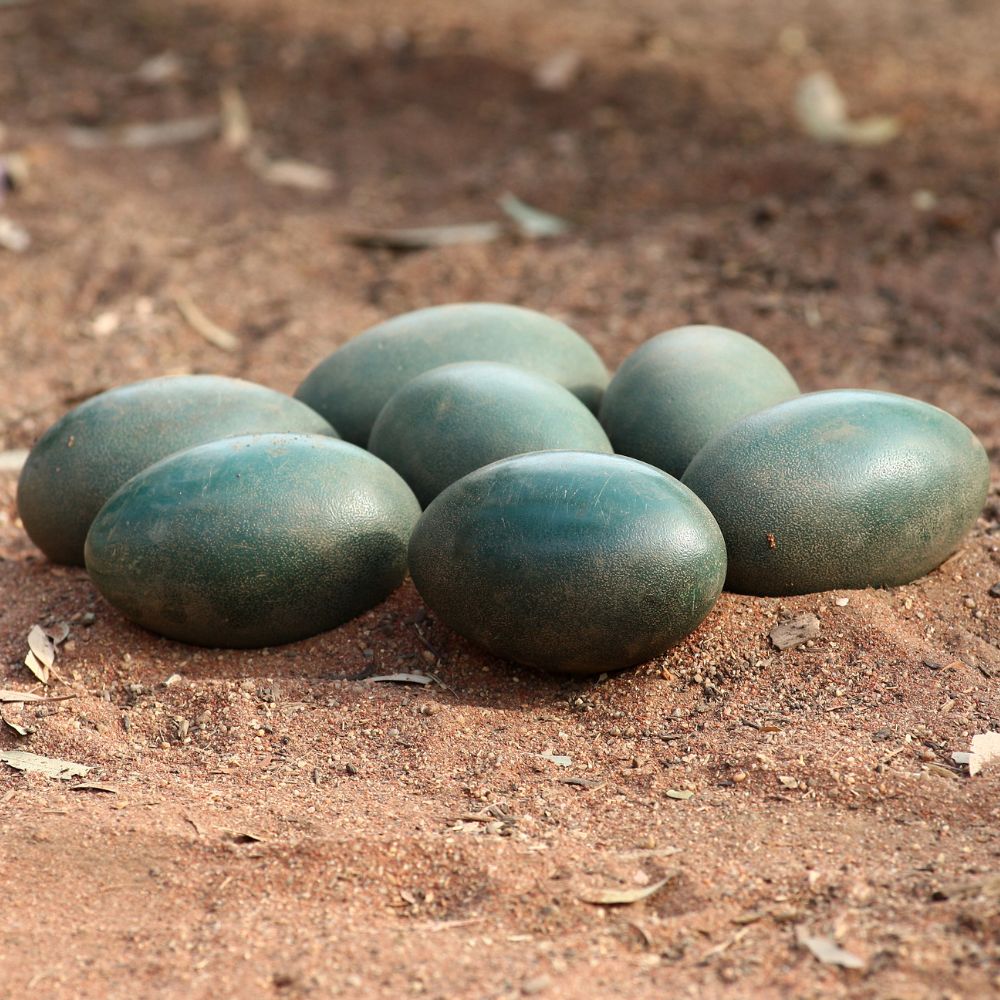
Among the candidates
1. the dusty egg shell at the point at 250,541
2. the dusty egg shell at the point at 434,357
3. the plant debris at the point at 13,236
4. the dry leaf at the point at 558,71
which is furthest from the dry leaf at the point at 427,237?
the dusty egg shell at the point at 250,541

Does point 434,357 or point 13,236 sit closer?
point 434,357

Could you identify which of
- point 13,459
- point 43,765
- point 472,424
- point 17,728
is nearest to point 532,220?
point 13,459

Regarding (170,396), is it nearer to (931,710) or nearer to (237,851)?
(237,851)

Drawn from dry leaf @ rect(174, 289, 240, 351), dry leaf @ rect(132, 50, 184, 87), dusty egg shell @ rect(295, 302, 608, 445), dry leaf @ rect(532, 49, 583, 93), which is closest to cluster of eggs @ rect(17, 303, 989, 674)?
dusty egg shell @ rect(295, 302, 608, 445)

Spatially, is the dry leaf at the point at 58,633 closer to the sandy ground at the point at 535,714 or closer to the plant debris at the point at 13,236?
the sandy ground at the point at 535,714

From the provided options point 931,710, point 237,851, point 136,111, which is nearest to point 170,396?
point 237,851

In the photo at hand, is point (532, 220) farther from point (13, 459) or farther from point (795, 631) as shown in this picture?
point (795, 631)
